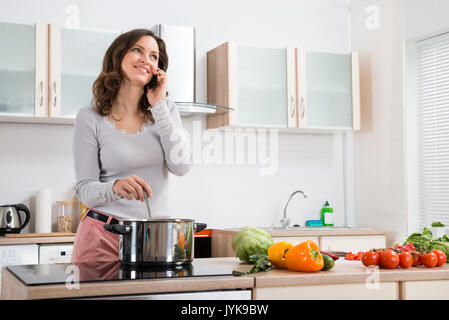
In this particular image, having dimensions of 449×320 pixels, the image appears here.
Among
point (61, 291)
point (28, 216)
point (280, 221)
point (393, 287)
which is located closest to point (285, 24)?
point (280, 221)

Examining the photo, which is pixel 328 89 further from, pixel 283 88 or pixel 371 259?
pixel 371 259

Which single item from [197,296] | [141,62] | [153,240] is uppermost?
[141,62]

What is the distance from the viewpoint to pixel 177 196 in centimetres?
429

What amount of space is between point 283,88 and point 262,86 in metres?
0.17

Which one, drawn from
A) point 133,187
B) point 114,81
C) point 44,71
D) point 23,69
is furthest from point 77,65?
point 133,187

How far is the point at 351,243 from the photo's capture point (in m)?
4.08

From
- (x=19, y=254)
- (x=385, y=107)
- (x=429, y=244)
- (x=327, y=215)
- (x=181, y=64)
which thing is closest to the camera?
(x=429, y=244)

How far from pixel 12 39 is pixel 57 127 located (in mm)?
665

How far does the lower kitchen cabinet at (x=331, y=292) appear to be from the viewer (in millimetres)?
1534

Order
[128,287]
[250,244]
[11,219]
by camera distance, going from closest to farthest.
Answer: [128,287], [250,244], [11,219]

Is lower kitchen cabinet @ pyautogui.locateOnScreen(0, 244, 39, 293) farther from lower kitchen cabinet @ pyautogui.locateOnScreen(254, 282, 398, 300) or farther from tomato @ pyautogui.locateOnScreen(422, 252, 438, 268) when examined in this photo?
tomato @ pyautogui.locateOnScreen(422, 252, 438, 268)

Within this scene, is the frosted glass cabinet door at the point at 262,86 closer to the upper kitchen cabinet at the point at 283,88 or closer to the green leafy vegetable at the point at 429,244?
the upper kitchen cabinet at the point at 283,88

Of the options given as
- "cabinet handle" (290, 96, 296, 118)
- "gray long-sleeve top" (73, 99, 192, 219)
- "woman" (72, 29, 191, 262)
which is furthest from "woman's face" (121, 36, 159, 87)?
"cabinet handle" (290, 96, 296, 118)
